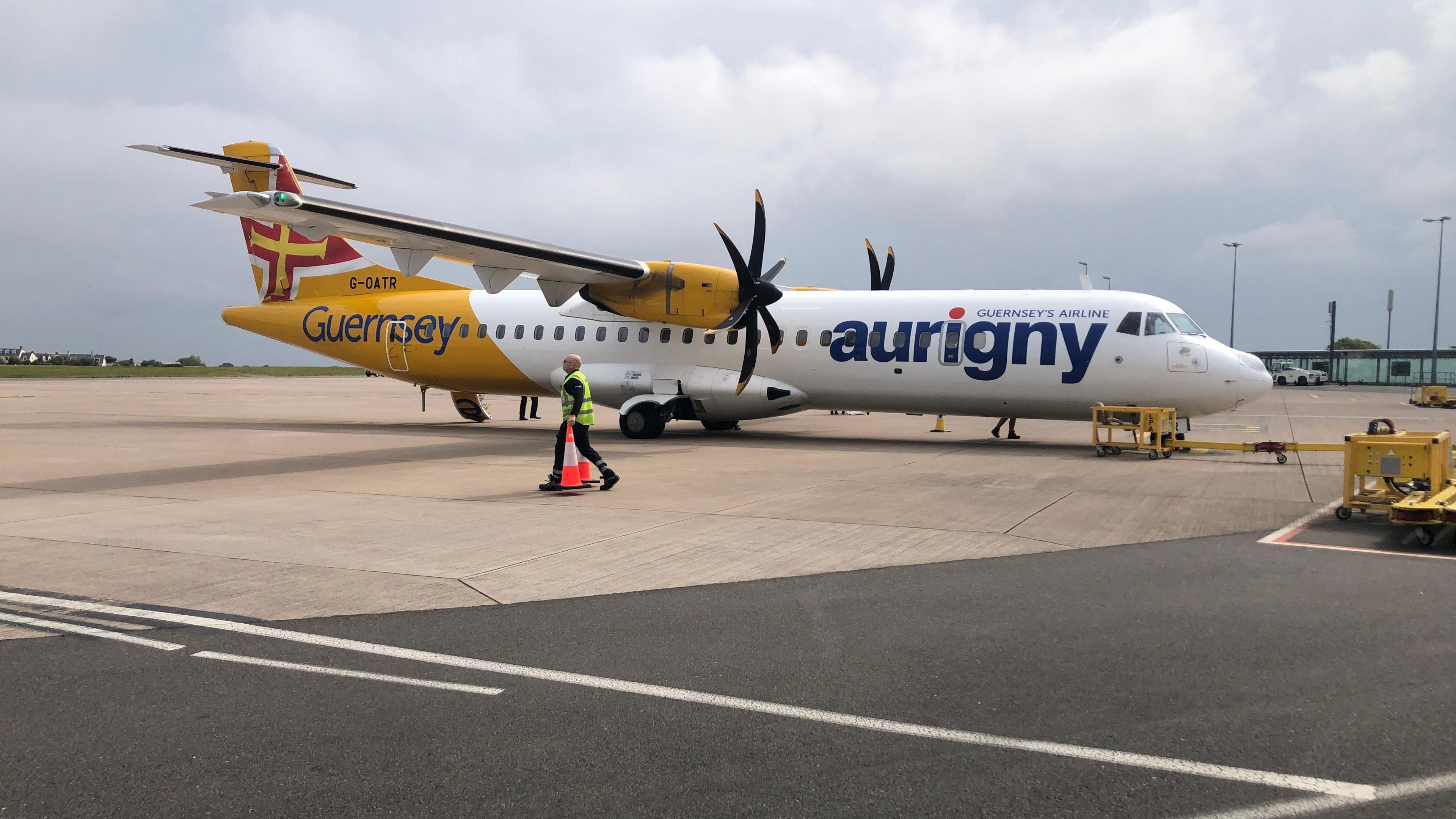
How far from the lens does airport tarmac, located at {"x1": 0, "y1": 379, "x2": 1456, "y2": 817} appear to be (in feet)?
11.1

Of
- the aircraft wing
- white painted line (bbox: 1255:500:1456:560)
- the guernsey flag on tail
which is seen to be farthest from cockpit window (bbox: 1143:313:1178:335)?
the guernsey flag on tail

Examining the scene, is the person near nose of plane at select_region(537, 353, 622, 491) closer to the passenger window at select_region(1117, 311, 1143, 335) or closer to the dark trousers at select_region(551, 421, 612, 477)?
the dark trousers at select_region(551, 421, 612, 477)

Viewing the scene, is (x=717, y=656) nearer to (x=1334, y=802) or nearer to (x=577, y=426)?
(x=1334, y=802)

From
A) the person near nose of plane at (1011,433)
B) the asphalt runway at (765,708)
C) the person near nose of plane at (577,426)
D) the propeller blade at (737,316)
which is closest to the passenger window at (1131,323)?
the person near nose of plane at (1011,433)

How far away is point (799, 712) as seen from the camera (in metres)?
4.07

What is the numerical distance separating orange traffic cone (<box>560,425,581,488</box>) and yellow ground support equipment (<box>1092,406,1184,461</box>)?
9203mm

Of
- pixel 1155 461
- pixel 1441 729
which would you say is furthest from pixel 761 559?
pixel 1155 461

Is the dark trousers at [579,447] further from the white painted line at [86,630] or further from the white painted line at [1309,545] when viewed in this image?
the white painted line at [1309,545]

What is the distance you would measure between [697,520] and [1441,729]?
6.10 metres

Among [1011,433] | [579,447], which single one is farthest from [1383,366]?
[579,447]

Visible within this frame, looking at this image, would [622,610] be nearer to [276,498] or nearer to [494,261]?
[276,498]

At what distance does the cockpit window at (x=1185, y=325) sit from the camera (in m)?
16.2

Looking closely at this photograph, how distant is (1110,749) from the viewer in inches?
144

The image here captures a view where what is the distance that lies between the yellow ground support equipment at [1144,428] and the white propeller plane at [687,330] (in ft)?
1.11
